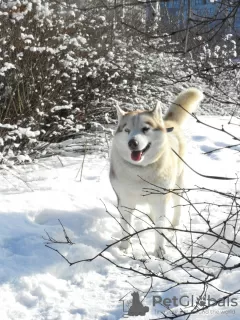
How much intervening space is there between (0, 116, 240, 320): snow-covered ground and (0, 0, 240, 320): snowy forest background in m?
0.01

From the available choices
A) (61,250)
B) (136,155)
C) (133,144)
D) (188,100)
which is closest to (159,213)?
(136,155)

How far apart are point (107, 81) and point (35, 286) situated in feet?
17.6

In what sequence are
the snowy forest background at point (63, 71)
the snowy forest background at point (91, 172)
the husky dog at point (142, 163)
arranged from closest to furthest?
the snowy forest background at point (91, 172) → the husky dog at point (142, 163) → the snowy forest background at point (63, 71)

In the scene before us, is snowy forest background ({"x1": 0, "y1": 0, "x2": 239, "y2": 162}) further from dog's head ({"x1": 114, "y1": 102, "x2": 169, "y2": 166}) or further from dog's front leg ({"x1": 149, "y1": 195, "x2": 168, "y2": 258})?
dog's front leg ({"x1": 149, "y1": 195, "x2": 168, "y2": 258})

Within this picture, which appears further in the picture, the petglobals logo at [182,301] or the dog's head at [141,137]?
the dog's head at [141,137]

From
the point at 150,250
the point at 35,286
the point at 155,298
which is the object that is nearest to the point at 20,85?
the point at 150,250

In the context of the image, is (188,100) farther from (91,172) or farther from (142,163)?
(91,172)

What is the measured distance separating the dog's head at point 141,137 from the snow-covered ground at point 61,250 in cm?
59

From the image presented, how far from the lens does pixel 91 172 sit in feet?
18.9

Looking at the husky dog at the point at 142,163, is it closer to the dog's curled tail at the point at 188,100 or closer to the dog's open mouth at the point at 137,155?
the dog's open mouth at the point at 137,155

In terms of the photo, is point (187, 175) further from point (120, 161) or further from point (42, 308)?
point (42, 308)

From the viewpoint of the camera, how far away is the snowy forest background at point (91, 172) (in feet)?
7.93

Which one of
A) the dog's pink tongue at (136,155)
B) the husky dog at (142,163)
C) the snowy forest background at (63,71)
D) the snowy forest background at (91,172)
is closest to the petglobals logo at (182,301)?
the snowy forest background at (91,172)

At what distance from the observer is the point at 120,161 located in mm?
3645
